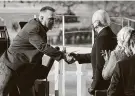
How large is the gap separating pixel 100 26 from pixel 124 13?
167 millimetres

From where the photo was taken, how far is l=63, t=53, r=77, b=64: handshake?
4.53 ft

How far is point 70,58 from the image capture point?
1.40m

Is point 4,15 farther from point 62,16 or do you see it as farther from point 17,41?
point 62,16

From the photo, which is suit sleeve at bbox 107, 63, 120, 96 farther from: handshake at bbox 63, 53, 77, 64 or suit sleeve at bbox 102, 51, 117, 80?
handshake at bbox 63, 53, 77, 64

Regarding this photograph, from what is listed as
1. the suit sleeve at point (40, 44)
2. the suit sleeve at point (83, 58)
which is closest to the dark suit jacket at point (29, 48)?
the suit sleeve at point (40, 44)

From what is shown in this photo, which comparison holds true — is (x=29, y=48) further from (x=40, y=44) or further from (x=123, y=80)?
(x=123, y=80)

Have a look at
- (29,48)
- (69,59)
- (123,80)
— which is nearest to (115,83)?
(123,80)

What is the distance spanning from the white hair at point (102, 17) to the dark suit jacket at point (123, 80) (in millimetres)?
210

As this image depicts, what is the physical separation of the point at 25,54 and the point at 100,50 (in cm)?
33

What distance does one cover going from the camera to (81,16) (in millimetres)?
1453

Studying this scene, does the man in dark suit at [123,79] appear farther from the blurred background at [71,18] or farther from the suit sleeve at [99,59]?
the blurred background at [71,18]

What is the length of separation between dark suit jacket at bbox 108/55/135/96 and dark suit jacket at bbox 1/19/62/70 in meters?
0.26

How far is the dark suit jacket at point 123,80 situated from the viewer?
1208 millimetres

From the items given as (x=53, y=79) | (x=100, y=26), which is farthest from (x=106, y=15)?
(x=53, y=79)
